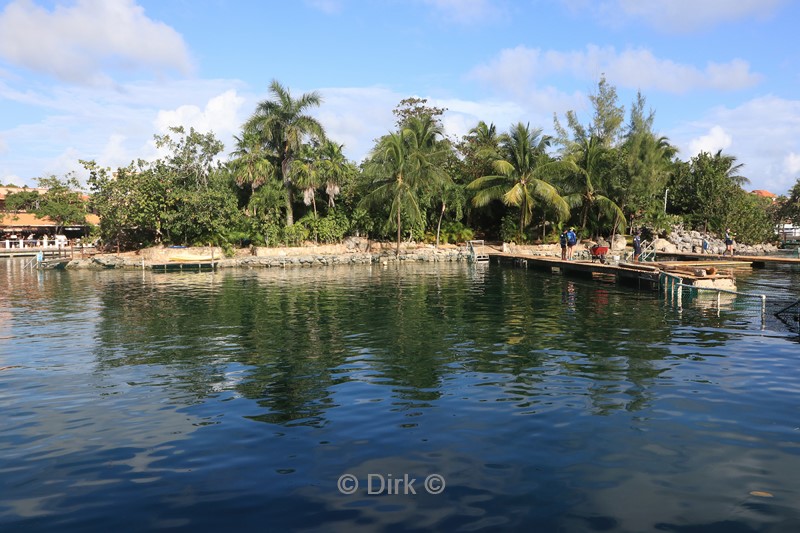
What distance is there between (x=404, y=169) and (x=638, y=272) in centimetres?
2358

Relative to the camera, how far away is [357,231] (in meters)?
54.0

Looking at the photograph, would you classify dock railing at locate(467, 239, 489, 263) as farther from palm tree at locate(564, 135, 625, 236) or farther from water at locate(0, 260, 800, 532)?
water at locate(0, 260, 800, 532)

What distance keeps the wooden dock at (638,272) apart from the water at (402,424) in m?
6.24

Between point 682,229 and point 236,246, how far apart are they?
4450 centimetres

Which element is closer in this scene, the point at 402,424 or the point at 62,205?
the point at 402,424

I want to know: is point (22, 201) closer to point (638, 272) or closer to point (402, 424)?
point (638, 272)

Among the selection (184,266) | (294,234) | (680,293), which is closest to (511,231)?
(294,234)

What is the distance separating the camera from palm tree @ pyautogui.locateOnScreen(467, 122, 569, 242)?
49.8 metres

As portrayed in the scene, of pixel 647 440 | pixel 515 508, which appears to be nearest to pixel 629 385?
pixel 647 440

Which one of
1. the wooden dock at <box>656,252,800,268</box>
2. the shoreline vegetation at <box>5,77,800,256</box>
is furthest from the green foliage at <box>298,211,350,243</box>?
the wooden dock at <box>656,252,800,268</box>

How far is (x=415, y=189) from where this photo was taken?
4756 centimetres

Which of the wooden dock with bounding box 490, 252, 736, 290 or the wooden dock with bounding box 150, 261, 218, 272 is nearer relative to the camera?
the wooden dock with bounding box 490, 252, 736, 290

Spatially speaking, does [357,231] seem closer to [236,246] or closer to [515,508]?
[236,246]

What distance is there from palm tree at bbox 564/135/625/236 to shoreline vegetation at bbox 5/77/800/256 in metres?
0.14
